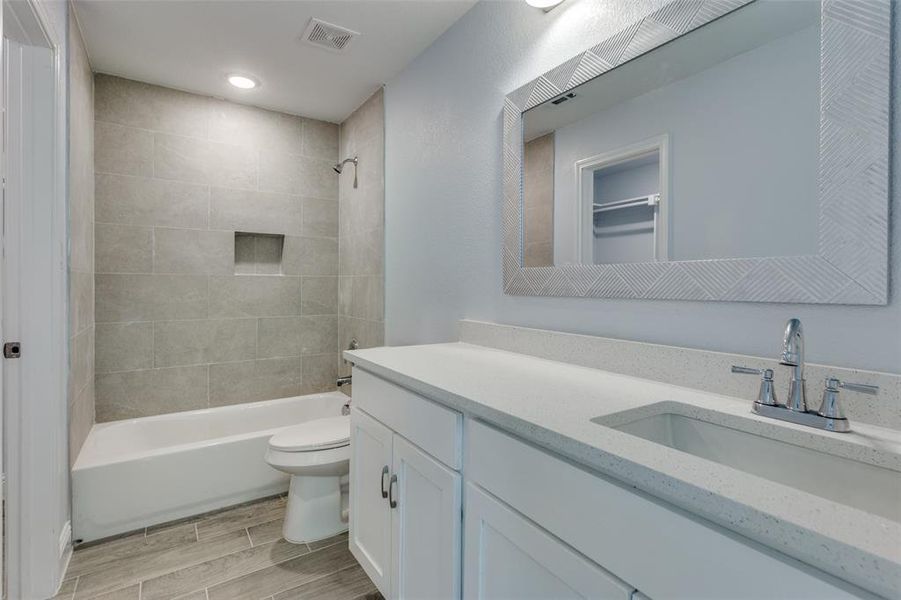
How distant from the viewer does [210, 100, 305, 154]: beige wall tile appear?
113 inches

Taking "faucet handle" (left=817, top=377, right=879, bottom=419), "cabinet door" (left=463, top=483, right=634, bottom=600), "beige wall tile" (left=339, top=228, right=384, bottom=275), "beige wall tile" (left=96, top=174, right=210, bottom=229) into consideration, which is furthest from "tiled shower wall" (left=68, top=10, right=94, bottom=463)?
"faucet handle" (left=817, top=377, right=879, bottom=419)

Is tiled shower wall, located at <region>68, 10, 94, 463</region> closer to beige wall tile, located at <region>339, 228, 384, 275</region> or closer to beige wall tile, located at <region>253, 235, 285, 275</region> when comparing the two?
beige wall tile, located at <region>253, 235, 285, 275</region>

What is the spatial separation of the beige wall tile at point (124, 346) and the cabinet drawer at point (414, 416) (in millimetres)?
1809

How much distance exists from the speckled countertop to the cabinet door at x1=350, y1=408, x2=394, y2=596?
0.74ft

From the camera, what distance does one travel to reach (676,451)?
2.27 ft

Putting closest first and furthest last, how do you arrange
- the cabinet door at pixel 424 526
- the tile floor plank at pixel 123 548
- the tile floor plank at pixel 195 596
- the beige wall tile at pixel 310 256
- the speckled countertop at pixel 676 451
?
the speckled countertop at pixel 676 451 → the cabinet door at pixel 424 526 → the tile floor plank at pixel 195 596 → the tile floor plank at pixel 123 548 → the beige wall tile at pixel 310 256

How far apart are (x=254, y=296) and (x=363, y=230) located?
0.87m

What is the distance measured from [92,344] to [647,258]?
2834mm

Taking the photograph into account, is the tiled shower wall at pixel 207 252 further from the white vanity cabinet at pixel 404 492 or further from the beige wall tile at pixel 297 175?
the white vanity cabinet at pixel 404 492

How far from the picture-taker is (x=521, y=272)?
1.66 metres

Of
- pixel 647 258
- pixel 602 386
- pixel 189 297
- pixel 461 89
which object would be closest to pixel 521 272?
pixel 647 258

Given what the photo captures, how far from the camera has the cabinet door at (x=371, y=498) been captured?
4.64ft

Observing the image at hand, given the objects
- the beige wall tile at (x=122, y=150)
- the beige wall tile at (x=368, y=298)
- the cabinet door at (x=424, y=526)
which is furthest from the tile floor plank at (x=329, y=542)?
the beige wall tile at (x=122, y=150)

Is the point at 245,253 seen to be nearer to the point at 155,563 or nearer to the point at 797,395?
the point at 155,563
